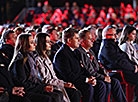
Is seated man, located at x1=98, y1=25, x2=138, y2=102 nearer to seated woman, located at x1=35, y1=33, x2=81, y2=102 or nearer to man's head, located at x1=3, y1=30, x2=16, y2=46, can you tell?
seated woman, located at x1=35, y1=33, x2=81, y2=102

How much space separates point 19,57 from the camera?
3.56m

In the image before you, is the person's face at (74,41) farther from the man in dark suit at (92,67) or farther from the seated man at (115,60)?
the seated man at (115,60)

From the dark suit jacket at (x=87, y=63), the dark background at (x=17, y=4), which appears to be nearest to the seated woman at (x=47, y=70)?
the dark suit jacket at (x=87, y=63)

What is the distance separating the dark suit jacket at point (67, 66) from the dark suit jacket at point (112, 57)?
99 cm

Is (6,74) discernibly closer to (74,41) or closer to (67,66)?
(67,66)

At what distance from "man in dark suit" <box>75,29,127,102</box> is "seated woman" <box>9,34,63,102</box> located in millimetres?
818

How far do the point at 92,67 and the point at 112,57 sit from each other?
2.42 ft

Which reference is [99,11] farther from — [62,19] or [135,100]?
[135,100]

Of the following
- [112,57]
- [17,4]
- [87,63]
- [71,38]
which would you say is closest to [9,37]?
[71,38]

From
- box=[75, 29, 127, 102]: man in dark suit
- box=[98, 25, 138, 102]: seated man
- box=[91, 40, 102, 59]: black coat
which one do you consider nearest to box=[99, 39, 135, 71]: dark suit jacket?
box=[98, 25, 138, 102]: seated man

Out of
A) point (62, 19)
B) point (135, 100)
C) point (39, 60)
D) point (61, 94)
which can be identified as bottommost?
point (135, 100)

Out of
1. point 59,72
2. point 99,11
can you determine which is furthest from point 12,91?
point 99,11

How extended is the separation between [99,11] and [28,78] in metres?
→ 14.2

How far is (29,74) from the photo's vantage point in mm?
3584
